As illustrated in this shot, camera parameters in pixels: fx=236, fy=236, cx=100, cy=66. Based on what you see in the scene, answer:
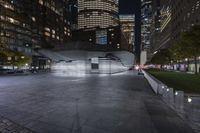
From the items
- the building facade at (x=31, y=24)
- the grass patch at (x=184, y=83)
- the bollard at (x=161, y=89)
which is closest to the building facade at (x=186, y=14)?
the grass patch at (x=184, y=83)

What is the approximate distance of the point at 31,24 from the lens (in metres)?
125

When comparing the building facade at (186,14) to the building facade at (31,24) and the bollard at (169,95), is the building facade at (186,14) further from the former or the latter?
the bollard at (169,95)

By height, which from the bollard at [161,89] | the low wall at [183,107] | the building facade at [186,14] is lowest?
the low wall at [183,107]

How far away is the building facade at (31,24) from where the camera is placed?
102938mm

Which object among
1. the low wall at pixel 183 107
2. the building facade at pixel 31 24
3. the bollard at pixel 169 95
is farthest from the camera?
the building facade at pixel 31 24

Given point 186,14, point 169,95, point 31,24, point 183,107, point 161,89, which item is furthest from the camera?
point 31,24

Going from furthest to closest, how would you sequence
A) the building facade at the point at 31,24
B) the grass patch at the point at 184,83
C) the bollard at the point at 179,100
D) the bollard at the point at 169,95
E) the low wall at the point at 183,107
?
the building facade at the point at 31,24, the grass patch at the point at 184,83, the bollard at the point at 169,95, the bollard at the point at 179,100, the low wall at the point at 183,107

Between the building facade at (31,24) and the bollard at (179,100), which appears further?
the building facade at (31,24)

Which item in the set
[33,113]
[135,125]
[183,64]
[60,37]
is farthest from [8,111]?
[60,37]

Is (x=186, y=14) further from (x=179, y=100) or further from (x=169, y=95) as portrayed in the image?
(x=179, y=100)

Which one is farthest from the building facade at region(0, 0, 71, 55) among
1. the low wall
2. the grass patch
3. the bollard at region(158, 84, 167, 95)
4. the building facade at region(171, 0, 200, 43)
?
the low wall

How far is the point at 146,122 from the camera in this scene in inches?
353

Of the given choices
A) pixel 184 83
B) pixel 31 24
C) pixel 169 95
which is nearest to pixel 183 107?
pixel 169 95

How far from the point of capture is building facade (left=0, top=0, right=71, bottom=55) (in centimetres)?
10294
